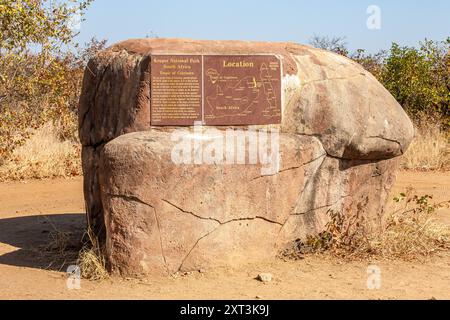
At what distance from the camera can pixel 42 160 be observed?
38.3 feet

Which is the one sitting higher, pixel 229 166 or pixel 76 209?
pixel 229 166

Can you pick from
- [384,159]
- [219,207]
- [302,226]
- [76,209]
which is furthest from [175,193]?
[76,209]

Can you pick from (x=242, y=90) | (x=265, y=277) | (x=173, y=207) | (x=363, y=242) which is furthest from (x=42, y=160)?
(x=265, y=277)

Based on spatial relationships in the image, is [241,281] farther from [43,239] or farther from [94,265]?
[43,239]

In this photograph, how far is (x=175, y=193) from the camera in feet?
18.2

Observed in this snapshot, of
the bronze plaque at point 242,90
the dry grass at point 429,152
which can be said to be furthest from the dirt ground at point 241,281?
the dry grass at point 429,152

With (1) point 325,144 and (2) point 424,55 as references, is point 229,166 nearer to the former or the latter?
(1) point 325,144

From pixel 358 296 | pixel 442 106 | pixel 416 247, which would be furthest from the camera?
pixel 442 106

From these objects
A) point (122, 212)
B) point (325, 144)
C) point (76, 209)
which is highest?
point (325, 144)

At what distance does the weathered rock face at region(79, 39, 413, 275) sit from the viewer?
A: 5551 millimetres

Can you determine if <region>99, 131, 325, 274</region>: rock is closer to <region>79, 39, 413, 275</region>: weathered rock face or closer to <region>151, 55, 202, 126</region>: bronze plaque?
<region>79, 39, 413, 275</region>: weathered rock face

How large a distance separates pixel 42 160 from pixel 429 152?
6901 mm

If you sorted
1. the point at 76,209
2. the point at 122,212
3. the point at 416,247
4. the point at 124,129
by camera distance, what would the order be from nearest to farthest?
the point at 122,212
the point at 124,129
the point at 416,247
the point at 76,209

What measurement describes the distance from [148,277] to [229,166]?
43.8 inches
